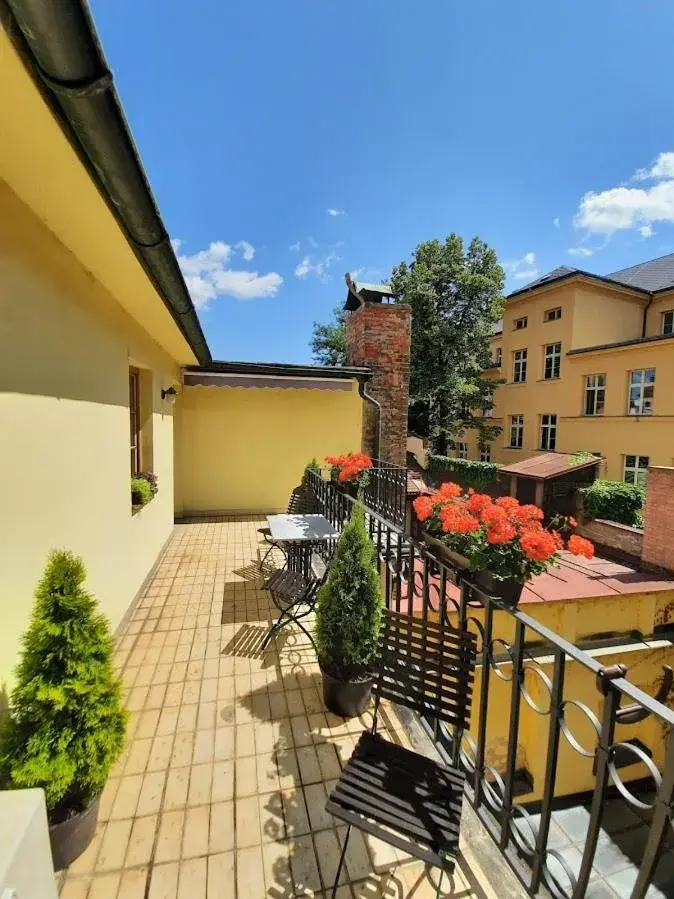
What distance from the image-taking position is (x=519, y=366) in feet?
85.8

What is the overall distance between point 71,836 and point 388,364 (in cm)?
1243

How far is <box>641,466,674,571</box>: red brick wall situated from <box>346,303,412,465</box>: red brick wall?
22.4 ft

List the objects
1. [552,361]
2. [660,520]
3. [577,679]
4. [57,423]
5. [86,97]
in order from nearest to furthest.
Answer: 1. [86,97]
2. [57,423]
3. [577,679]
4. [660,520]
5. [552,361]

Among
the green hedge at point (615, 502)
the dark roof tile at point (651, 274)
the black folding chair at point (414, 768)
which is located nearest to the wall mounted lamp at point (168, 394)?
the black folding chair at point (414, 768)

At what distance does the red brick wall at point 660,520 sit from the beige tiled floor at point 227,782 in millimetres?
10104

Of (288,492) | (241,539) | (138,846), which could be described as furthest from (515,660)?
(288,492)

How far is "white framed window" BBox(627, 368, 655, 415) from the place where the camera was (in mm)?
18094

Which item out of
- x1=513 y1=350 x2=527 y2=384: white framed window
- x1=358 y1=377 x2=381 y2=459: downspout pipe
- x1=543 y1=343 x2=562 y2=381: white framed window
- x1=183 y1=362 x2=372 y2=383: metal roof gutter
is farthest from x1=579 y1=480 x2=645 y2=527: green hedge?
x1=513 y1=350 x2=527 y2=384: white framed window

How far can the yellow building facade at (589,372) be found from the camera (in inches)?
712

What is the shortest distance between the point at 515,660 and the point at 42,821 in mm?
2362

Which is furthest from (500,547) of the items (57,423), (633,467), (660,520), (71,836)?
(633,467)

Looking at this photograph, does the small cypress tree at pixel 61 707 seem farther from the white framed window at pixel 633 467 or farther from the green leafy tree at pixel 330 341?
the green leafy tree at pixel 330 341

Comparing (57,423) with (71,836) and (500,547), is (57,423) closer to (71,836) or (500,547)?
(71,836)

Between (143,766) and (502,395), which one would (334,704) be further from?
(502,395)
